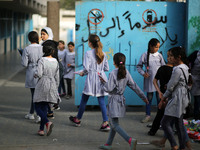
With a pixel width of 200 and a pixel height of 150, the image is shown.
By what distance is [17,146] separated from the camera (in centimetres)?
625

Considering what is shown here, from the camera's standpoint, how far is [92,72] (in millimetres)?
7613

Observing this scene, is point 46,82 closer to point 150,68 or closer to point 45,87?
point 45,87

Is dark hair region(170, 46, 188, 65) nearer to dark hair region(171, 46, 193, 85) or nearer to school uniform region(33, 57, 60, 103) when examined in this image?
dark hair region(171, 46, 193, 85)

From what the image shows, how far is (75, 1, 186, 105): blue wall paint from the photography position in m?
9.09

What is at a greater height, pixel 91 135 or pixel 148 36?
pixel 148 36

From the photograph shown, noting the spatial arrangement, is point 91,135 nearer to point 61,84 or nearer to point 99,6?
point 99,6

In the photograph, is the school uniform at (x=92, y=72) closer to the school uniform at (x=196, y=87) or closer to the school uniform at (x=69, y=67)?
the school uniform at (x=196, y=87)

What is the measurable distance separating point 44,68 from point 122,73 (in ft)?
5.18

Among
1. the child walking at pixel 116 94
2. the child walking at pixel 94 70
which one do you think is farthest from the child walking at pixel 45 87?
the child walking at pixel 116 94

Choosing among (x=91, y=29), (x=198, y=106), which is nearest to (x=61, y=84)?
(x=91, y=29)

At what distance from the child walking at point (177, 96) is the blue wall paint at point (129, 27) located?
3365 mm

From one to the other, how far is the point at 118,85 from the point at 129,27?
3314 mm

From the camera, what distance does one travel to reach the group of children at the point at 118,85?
577 centimetres

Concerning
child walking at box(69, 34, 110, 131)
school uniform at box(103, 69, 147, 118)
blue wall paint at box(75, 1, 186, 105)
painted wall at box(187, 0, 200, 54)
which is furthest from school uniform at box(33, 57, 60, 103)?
painted wall at box(187, 0, 200, 54)
